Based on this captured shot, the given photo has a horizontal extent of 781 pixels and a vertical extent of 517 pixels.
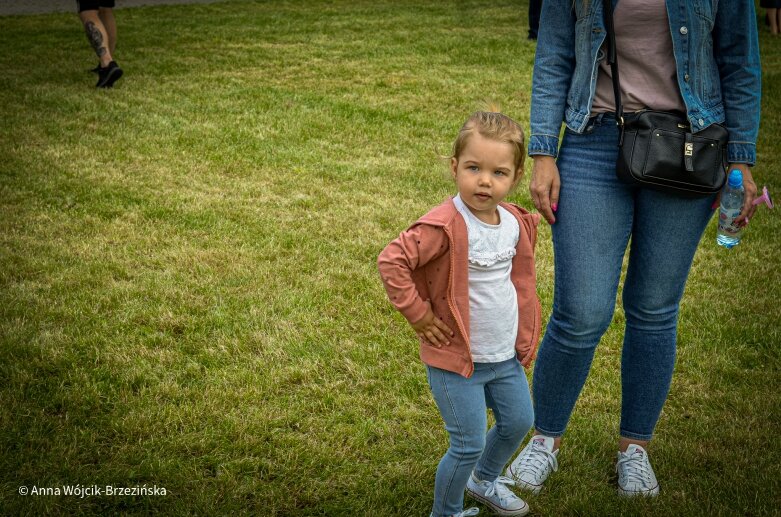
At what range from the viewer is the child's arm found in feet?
8.07

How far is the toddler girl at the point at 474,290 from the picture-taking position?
2.53m

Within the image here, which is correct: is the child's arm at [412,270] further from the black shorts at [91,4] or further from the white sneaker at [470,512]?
the black shorts at [91,4]

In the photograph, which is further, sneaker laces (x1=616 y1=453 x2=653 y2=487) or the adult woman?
sneaker laces (x1=616 y1=453 x2=653 y2=487)

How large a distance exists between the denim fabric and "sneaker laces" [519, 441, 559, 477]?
337mm

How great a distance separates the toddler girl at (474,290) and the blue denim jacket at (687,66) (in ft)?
1.05

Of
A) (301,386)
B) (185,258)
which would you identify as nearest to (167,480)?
(301,386)

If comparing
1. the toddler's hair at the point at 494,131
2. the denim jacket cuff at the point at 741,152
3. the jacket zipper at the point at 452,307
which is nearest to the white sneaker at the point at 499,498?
the jacket zipper at the point at 452,307

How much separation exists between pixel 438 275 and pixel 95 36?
781 cm

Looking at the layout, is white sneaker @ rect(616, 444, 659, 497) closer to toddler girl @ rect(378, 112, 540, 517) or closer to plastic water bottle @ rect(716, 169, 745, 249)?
toddler girl @ rect(378, 112, 540, 517)

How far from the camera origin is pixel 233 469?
3240 millimetres

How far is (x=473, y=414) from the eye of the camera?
2592mm

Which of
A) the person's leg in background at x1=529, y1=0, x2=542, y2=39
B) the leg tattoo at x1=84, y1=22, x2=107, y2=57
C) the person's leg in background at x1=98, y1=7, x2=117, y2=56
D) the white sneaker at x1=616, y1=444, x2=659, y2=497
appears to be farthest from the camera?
the person's leg in background at x1=529, y1=0, x2=542, y2=39

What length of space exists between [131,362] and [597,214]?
235cm

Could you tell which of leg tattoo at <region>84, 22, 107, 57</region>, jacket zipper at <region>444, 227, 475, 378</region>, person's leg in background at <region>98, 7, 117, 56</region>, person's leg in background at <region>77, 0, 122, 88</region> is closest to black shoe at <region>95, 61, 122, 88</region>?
person's leg in background at <region>77, 0, 122, 88</region>
